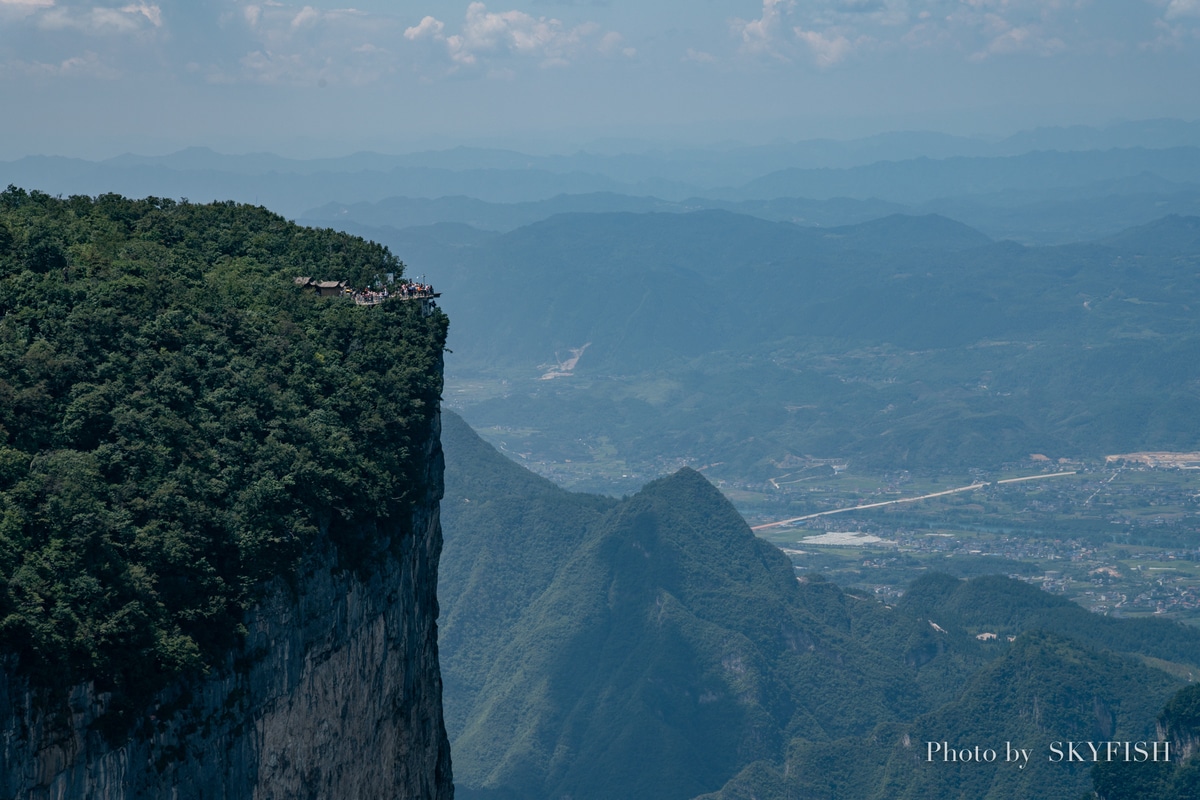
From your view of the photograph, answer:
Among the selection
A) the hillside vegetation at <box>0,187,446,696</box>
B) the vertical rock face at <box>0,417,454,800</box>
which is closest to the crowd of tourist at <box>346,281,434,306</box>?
the hillside vegetation at <box>0,187,446,696</box>

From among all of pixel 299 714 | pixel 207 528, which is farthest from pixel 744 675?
pixel 207 528

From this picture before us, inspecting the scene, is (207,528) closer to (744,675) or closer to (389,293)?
(389,293)

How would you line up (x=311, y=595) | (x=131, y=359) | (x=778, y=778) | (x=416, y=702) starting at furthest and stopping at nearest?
(x=778, y=778)
(x=416, y=702)
(x=131, y=359)
(x=311, y=595)

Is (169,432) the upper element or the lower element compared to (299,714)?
upper

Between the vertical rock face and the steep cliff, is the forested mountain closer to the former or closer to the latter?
the vertical rock face

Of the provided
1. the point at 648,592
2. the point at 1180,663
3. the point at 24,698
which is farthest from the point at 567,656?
the point at 24,698

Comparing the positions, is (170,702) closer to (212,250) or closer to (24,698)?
(24,698)

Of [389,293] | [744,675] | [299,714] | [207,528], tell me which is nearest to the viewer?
[207,528]

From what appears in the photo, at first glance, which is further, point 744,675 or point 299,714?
point 744,675
